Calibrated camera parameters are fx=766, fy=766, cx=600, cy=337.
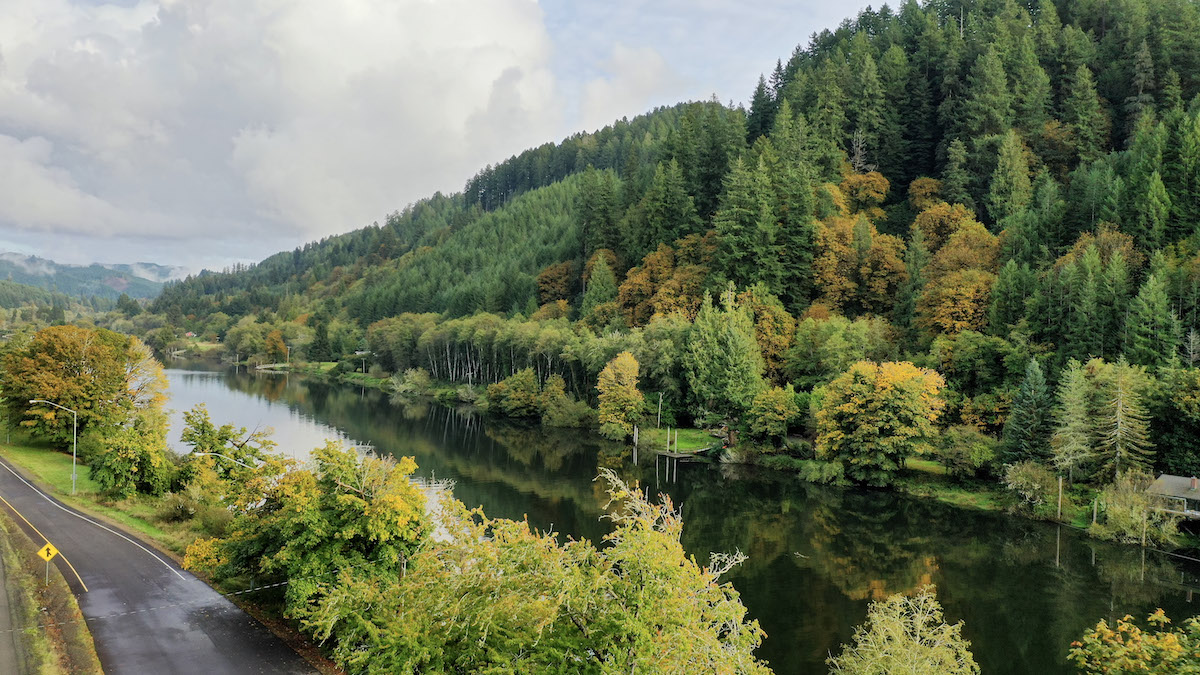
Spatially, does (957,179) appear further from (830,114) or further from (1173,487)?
(1173,487)

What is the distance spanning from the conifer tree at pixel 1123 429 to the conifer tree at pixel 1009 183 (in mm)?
36173

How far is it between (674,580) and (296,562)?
A: 49.1ft

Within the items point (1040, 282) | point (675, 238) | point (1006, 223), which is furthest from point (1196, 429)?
point (675, 238)

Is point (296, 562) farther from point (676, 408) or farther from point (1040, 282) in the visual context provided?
point (1040, 282)

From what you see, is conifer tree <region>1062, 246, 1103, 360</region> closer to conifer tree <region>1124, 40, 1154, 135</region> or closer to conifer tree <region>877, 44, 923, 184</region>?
conifer tree <region>1124, 40, 1154, 135</region>

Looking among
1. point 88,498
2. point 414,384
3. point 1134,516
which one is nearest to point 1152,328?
point 1134,516

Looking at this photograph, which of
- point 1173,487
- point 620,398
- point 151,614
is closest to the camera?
point 151,614

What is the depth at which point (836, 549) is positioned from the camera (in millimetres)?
42719

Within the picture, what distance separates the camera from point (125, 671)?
23016 mm

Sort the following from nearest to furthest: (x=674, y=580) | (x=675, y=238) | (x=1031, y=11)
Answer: (x=674, y=580)
(x=675, y=238)
(x=1031, y=11)

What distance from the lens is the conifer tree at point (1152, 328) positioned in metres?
50.1

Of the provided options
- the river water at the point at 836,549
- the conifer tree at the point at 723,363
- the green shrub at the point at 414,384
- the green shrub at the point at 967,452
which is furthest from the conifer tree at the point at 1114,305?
the green shrub at the point at 414,384

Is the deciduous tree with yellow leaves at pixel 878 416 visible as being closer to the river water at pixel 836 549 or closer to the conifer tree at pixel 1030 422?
the river water at pixel 836 549

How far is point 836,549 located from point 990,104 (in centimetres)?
6708
